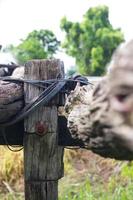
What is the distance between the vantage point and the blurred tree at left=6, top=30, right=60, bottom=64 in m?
14.6

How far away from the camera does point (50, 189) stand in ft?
7.01

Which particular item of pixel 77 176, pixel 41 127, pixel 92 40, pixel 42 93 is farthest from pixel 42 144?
pixel 92 40

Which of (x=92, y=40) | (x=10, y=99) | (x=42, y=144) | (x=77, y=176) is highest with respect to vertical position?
(x=92, y=40)

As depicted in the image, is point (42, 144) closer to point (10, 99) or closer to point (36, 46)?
point (10, 99)

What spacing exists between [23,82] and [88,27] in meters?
14.7

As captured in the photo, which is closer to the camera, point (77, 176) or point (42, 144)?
point (42, 144)

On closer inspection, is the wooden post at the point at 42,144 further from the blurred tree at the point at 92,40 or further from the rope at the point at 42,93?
the blurred tree at the point at 92,40

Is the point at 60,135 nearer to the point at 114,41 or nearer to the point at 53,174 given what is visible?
the point at 53,174

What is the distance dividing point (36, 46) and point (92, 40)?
2103 mm

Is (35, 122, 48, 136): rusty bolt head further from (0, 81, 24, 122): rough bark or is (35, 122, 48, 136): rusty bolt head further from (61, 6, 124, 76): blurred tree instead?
(61, 6, 124, 76): blurred tree

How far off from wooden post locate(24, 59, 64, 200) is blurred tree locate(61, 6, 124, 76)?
13001 millimetres

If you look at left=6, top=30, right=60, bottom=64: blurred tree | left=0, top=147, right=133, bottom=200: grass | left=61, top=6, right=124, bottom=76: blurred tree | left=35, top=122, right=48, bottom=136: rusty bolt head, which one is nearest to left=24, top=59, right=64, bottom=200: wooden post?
left=35, top=122, right=48, bottom=136: rusty bolt head

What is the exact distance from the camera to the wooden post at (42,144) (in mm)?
2084

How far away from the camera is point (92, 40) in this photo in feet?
53.7
